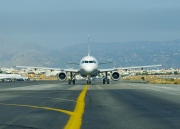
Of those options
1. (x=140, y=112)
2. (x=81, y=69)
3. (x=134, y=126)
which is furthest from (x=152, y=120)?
(x=81, y=69)

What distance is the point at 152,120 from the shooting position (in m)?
14.0

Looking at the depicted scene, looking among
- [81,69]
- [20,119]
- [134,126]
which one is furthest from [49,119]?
[81,69]

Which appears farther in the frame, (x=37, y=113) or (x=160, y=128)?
(x=37, y=113)

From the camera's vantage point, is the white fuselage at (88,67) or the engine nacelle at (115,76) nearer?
the white fuselage at (88,67)

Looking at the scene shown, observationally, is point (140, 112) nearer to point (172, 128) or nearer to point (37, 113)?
point (37, 113)

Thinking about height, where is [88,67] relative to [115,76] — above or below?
above

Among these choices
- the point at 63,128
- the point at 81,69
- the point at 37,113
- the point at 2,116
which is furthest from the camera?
the point at 81,69

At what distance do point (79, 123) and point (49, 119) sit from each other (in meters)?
1.50

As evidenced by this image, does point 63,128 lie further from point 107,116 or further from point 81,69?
point 81,69

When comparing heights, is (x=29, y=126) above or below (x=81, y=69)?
below

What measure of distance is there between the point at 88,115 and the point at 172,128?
160 inches

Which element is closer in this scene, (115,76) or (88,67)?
(88,67)

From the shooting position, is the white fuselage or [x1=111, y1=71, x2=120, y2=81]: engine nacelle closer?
the white fuselage

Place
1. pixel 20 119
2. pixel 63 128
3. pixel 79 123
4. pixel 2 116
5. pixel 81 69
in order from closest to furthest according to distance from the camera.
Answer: pixel 63 128, pixel 79 123, pixel 20 119, pixel 2 116, pixel 81 69
